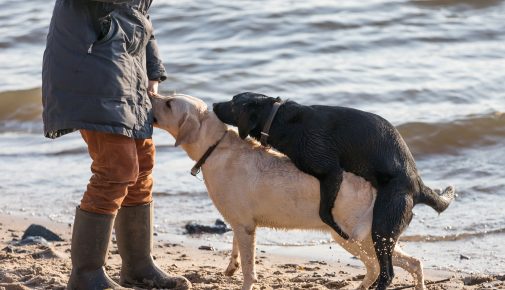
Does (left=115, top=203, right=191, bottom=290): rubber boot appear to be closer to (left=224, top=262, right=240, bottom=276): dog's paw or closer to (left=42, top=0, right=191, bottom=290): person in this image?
(left=42, top=0, right=191, bottom=290): person

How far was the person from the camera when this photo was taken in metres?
5.14

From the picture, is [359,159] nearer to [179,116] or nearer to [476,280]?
[179,116]

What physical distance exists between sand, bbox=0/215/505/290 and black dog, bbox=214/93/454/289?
29.2 inches

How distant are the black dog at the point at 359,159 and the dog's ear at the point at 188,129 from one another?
0.50m

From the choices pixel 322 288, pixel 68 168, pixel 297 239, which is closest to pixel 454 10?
pixel 68 168

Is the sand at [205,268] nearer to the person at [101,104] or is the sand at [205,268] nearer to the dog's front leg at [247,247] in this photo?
the dog's front leg at [247,247]

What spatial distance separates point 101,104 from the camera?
5.14 meters

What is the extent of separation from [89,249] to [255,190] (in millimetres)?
1002

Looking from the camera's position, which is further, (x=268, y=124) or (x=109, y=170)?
(x=268, y=124)

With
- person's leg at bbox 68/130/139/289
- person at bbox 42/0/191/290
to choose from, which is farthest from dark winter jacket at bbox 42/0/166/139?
person's leg at bbox 68/130/139/289

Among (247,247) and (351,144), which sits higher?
(351,144)

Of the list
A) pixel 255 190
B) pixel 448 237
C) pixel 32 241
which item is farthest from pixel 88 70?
pixel 448 237

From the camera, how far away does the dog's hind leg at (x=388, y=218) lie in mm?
5527

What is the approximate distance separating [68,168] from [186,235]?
242cm
